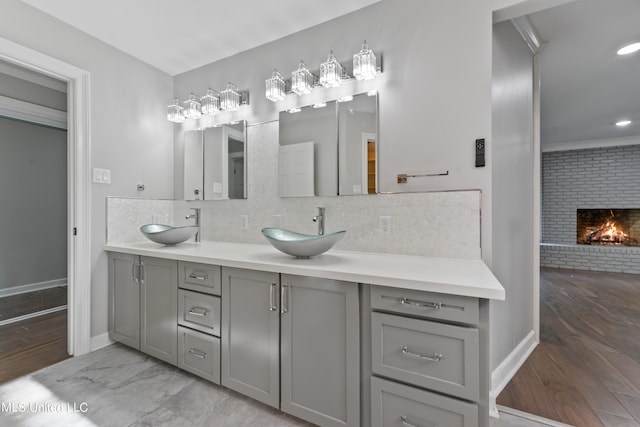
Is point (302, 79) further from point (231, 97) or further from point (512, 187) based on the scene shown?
point (512, 187)

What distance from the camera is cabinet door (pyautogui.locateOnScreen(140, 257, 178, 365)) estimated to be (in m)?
2.05

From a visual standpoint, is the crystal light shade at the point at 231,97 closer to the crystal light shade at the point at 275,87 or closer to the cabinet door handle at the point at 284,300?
the crystal light shade at the point at 275,87

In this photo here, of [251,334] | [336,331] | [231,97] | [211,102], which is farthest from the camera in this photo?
[211,102]

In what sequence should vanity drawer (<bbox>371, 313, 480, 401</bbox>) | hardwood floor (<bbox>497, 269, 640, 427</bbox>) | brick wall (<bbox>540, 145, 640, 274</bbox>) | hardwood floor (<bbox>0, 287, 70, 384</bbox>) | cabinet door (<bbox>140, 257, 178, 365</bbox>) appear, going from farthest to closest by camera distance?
1. brick wall (<bbox>540, 145, 640, 274</bbox>)
2. hardwood floor (<bbox>0, 287, 70, 384</bbox>)
3. cabinet door (<bbox>140, 257, 178, 365</bbox>)
4. hardwood floor (<bbox>497, 269, 640, 427</bbox>)
5. vanity drawer (<bbox>371, 313, 480, 401</bbox>)

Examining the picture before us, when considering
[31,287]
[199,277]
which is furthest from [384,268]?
[31,287]

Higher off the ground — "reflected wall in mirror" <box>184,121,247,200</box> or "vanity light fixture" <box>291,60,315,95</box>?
"vanity light fixture" <box>291,60,315,95</box>

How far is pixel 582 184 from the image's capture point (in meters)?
6.30

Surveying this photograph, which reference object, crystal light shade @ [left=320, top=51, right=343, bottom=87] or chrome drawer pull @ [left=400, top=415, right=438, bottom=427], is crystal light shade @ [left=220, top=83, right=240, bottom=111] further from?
chrome drawer pull @ [left=400, top=415, right=438, bottom=427]

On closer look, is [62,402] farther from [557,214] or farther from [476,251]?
[557,214]

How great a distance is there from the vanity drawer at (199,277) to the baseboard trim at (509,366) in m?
1.68

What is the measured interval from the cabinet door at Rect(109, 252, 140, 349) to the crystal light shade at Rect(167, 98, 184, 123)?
135 centimetres

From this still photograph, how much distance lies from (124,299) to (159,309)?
48cm

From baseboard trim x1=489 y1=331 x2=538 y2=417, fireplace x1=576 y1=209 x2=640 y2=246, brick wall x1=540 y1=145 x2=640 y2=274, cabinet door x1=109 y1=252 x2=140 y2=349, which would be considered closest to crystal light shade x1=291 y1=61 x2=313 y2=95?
cabinet door x1=109 y1=252 x2=140 y2=349

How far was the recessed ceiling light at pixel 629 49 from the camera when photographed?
8.68 feet
